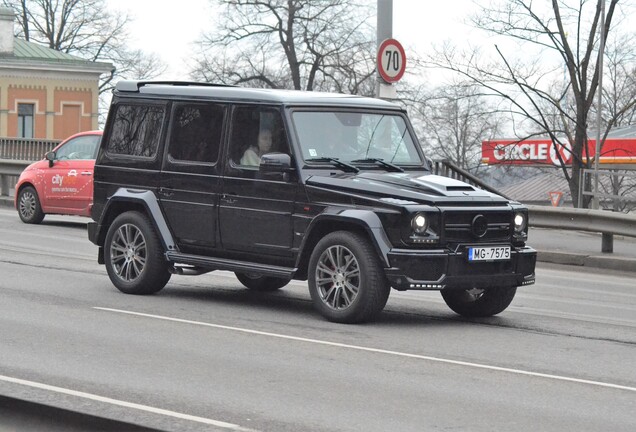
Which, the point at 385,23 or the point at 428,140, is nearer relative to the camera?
the point at 385,23

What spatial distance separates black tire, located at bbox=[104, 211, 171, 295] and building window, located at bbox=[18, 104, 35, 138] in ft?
192

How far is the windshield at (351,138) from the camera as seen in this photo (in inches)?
440

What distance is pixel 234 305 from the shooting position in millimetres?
11680

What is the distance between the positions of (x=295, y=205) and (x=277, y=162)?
15.3 inches

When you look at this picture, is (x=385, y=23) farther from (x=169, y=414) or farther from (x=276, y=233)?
(x=169, y=414)

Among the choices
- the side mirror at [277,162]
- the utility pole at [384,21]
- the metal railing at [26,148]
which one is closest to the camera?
the side mirror at [277,162]

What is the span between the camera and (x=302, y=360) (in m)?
8.64

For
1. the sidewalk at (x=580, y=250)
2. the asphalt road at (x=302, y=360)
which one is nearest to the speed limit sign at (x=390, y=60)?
the sidewalk at (x=580, y=250)

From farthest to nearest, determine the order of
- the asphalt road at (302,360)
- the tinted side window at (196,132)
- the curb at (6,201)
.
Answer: the curb at (6,201)
the tinted side window at (196,132)
the asphalt road at (302,360)

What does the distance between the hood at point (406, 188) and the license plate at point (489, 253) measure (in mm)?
376

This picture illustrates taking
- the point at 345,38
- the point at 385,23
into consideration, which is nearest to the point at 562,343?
the point at 385,23

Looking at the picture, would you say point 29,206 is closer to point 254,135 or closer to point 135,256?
point 135,256

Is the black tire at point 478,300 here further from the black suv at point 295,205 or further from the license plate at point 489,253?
the license plate at point 489,253

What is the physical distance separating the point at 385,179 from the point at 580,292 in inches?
181
